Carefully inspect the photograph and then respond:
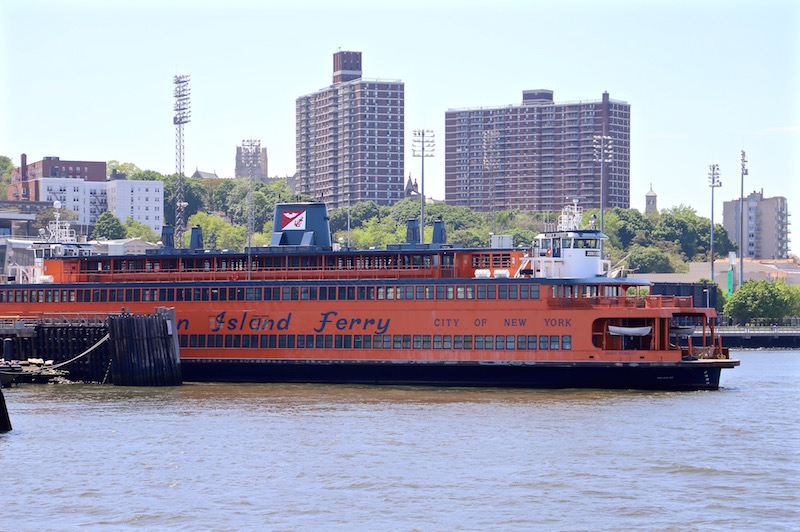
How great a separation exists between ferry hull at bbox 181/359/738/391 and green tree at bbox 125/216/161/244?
96.1 m

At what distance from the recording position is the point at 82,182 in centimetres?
17650

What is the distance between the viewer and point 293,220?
65.6 meters

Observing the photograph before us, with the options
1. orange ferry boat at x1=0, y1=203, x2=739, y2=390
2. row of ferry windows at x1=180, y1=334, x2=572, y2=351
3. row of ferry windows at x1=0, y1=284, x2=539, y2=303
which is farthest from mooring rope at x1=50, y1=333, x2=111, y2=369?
row of ferry windows at x1=180, y1=334, x2=572, y2=351

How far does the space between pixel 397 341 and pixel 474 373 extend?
3.91 m

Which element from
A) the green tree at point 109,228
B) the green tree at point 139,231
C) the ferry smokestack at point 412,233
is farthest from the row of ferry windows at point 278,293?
the green tree at point 139,231

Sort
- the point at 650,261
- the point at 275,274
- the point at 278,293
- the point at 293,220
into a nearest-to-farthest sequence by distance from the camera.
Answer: the point at 278,293, the point at 275,274, the point at 293,220, the point at 650,261

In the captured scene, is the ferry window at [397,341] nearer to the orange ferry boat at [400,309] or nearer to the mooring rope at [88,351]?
the orange ferry boat at [400,309]

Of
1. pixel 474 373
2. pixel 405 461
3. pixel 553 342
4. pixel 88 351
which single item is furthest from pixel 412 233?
pixel 405 461

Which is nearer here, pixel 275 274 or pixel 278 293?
pixel 278 293

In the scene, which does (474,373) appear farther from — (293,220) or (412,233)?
(293,220)

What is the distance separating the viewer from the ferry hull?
5369 centimetres

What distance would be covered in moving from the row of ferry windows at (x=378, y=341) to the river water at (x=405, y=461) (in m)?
2.66

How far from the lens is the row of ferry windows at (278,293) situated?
5669 cm

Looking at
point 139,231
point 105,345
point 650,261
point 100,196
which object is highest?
point 100,196
